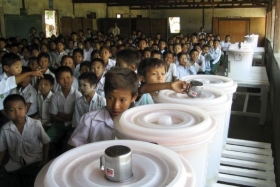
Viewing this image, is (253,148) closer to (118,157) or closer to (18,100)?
(118,157)

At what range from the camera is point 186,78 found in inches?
78.1

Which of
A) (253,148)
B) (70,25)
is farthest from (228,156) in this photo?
(70,25)

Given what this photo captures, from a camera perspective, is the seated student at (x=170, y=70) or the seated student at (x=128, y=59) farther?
the seated student at (x=170, y=70)

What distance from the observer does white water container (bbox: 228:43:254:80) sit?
11.8 ft

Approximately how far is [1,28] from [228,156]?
831 cm

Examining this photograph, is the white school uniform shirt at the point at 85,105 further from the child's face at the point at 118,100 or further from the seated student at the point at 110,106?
the child's face at the point at 118,100

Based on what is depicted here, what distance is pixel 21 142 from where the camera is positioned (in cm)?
223

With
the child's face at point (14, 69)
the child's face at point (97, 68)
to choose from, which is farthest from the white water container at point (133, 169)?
the child's face at point (97, 68)

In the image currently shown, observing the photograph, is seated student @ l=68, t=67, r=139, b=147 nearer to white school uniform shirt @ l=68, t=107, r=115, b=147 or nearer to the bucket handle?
white school uniform shirt @ l=68, t=107, r=115, b=147

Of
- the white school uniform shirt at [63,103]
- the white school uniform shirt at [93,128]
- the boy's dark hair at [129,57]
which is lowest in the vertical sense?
the white school uniform shirt at [63,103]

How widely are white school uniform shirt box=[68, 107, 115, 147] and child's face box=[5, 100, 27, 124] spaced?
37.7 inches

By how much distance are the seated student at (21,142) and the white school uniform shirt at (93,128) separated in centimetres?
89

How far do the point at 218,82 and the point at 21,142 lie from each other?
1.56 metres

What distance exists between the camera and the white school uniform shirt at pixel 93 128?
1.48 meters
